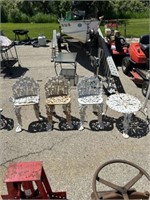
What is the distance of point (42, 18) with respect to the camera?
2172cm

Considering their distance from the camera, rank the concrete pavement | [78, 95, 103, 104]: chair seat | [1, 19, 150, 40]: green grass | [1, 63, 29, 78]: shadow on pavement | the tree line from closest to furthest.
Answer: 1. the concrete pavement
2. [78, 95, 103, 104]: chair seat
3. [1, 63, 29, 78]: shadow on pavement
4. [1, 19, 150, 40]: green grass
5. the tree line

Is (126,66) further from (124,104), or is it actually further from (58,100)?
(58,100)

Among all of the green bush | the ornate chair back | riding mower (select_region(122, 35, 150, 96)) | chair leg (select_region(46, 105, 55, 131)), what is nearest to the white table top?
the ornate chair back

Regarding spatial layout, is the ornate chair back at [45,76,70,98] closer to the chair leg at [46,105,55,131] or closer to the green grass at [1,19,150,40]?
the chair leg at [46,105,55,131]

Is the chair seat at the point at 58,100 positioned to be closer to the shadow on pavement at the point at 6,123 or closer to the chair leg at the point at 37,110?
the chair leg at the point at 37,110

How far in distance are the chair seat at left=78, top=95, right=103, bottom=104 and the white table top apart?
0.23 metres

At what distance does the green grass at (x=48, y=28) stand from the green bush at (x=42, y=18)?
0.62 meters

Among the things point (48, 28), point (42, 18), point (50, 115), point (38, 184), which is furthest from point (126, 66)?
point (42, 18)

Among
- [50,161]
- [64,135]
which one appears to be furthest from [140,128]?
[50,161]

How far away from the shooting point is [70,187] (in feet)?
16.1

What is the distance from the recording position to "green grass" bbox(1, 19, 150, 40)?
1756 cm

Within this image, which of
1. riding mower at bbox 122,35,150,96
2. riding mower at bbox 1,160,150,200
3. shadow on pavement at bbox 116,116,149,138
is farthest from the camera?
riding mower at bbox 122,35,150,96

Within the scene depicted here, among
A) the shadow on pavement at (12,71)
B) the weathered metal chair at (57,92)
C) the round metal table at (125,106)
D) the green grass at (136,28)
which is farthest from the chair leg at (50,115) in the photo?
the green grass at (136,28)

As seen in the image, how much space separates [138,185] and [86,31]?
341 inches
